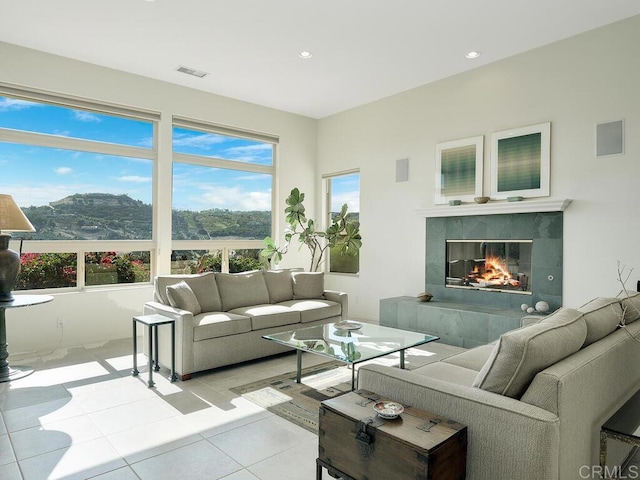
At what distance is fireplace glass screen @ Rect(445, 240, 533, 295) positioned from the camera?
4859 mm

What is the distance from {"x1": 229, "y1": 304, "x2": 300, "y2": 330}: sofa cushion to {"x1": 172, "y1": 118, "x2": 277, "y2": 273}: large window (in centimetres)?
173

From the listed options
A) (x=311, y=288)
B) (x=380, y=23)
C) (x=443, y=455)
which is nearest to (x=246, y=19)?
(x=380, y=23)

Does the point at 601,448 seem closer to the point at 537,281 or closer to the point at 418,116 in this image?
the point at 537,281

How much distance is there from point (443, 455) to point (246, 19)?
396cm

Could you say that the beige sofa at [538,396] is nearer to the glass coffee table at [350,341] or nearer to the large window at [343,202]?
the glass coffee table at [350,341]

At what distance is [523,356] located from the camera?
172cm

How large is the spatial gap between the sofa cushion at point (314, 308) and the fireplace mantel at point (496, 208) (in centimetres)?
175

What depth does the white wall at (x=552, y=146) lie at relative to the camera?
411cm

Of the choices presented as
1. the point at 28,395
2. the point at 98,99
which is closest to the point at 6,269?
the point at 28,395

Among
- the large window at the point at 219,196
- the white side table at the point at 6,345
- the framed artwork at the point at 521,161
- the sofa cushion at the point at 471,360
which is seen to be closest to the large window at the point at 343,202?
the large window at the point at 219,196

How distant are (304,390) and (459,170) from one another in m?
3.36

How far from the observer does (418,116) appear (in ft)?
19.1

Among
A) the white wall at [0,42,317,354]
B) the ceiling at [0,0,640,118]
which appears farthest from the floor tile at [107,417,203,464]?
the ceiling at [0,0,640,118]

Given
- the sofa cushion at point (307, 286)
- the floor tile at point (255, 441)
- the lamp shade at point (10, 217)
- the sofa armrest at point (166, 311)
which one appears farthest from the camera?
the sofa cushion at point (307, 286)
